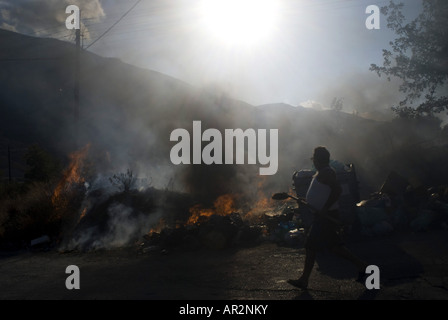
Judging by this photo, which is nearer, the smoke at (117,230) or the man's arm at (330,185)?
the man's arm at (330,185)

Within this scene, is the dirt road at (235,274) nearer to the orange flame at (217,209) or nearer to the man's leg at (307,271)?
the man's leg at (307,271)

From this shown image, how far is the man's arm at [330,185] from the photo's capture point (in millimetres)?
4719

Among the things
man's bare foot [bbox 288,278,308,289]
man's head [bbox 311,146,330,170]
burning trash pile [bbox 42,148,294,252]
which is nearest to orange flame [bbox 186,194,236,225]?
burning trash pile [bbox 42,148,294,252]

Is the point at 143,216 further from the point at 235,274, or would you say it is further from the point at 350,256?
the point at 350,256

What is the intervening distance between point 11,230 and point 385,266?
975 cm

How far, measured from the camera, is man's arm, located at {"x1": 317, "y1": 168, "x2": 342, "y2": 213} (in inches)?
186

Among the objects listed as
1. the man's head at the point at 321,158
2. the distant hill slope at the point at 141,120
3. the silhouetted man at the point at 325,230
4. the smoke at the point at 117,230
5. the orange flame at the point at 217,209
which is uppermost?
the distant hill slope at the point at 141,120

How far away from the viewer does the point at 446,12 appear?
15.5m

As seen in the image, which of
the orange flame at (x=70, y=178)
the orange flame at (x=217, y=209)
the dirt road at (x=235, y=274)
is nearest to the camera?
the dirt road at (x=235, y=274)

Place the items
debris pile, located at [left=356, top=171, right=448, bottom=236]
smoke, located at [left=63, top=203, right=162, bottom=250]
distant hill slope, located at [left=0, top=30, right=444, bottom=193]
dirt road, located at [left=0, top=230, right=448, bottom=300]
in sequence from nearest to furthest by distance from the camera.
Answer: dirt road, located at [left=0, top=230, right=448, bottom=300]
debris pile, located at [left=356, top=171, right=448, bottom=236]
smoke, located at [left=63, top=203, right=162, bottom=250]
distant hill slope, located at [left=0, top=30, right=444, bottom=193]

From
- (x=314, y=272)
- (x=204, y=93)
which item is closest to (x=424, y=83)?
(x=204, y=93)

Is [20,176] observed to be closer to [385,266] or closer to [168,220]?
[168,220]

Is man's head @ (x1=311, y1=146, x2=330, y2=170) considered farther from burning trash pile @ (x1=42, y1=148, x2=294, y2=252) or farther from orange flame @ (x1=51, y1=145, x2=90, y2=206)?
orange flame @ (x1=51, y1=145, x2=90, y2=206)

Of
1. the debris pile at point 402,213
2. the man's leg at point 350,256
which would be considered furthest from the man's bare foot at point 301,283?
the debris pile at point 402,213
